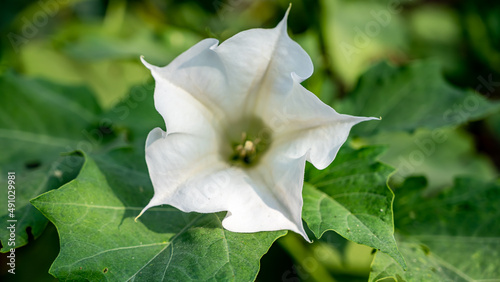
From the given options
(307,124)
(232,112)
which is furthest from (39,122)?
(307,124)

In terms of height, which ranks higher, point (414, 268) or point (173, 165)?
point (173, 165)

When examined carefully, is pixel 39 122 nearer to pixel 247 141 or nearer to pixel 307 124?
pixel 247 141

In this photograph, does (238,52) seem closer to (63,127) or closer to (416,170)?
(63,127)

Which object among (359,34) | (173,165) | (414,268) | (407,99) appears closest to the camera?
(173,165)

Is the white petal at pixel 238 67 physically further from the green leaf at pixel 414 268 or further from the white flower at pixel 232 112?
the green leaf at pixel 414 268

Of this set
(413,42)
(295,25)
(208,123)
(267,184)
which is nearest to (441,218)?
(267,184)

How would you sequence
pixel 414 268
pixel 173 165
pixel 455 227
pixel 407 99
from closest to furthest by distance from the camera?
pixel 173 165 → pixel 414 268 → pixel 455 227 → pixel 407 99

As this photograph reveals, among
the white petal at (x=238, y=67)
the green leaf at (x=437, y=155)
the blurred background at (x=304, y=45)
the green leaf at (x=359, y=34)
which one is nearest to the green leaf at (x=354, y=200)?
the white petal at (x=238, y=67)
